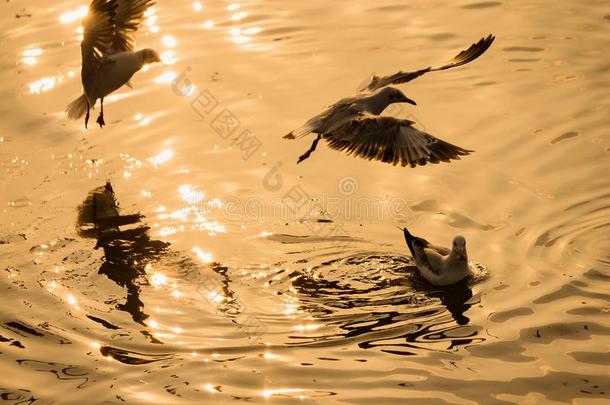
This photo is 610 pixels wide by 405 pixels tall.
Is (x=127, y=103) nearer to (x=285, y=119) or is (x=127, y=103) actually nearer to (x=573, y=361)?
(x=285, y=119)

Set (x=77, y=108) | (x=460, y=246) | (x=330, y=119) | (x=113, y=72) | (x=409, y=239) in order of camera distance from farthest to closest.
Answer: (x=77, y=108) → (x=113, y=72) → (x=330, y=119) → (x=409, y=239) → (x=460, y=246)

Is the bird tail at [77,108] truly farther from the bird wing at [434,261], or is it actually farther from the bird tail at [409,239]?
the bird wing at [434,261]

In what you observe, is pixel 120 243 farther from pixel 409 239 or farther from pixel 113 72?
pixel 409 239

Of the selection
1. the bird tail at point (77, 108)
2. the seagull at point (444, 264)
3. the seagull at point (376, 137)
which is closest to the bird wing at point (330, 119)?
the seagull at point (376, 137)

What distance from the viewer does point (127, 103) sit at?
13234 mm

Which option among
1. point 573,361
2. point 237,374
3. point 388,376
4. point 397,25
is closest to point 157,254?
point 237,374

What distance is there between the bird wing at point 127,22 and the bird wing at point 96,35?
0.88ft

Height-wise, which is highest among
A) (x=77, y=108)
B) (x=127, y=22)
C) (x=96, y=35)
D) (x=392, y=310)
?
(x=96, y=35)

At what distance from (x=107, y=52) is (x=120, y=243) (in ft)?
8.60

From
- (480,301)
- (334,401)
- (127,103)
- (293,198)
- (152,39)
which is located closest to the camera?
(334,401)

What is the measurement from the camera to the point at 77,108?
12.6 meters

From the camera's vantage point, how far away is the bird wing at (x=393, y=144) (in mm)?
9281

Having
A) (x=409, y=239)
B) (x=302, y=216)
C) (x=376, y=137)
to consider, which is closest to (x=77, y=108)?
(x=302, y=216)

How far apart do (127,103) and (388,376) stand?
645 centimetres
